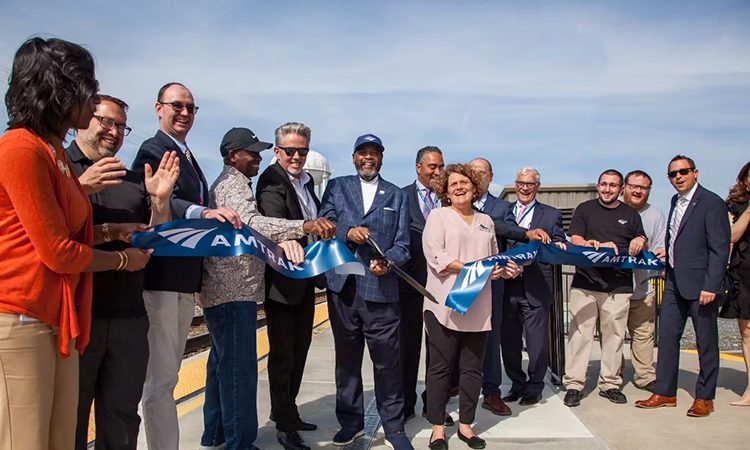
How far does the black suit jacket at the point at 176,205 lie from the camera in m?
3.53

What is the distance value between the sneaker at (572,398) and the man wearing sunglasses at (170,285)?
143 inches

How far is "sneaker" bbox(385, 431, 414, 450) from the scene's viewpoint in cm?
438

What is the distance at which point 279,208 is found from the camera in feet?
14.5

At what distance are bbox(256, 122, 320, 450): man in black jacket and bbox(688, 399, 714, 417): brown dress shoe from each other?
3.38 meters

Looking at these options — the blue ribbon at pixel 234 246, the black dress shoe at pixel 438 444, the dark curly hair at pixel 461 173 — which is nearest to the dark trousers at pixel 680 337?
the dark curly hair at pixel 461 173

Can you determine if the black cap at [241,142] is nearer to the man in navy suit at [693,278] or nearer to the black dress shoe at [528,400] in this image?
the black dress shoe at [528,400]

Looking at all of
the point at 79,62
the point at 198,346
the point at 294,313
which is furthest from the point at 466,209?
the point at 198,346

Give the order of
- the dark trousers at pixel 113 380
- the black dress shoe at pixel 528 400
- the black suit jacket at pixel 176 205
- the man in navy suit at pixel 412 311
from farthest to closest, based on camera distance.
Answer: the black dress shoe at pixel 528 400
the man in navy suit at pixel 412 311
the black suit jacket at pixel 176 205
the dark trousers at pixel 113 380

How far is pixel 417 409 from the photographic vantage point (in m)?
5.66

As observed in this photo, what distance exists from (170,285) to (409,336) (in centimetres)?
239

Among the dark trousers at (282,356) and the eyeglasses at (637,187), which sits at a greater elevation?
the eyeglasses at (637,187)

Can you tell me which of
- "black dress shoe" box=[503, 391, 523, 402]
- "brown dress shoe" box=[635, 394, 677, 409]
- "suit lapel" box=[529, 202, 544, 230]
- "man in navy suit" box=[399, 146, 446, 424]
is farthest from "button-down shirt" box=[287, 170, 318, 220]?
"brown dress shoe" box=[635, 394, 677, 409]

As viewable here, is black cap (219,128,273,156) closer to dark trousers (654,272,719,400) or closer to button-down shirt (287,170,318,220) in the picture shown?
button-down shirt (287,170,318,220)

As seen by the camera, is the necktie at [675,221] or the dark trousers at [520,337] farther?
the dark trousers at [520,337]
